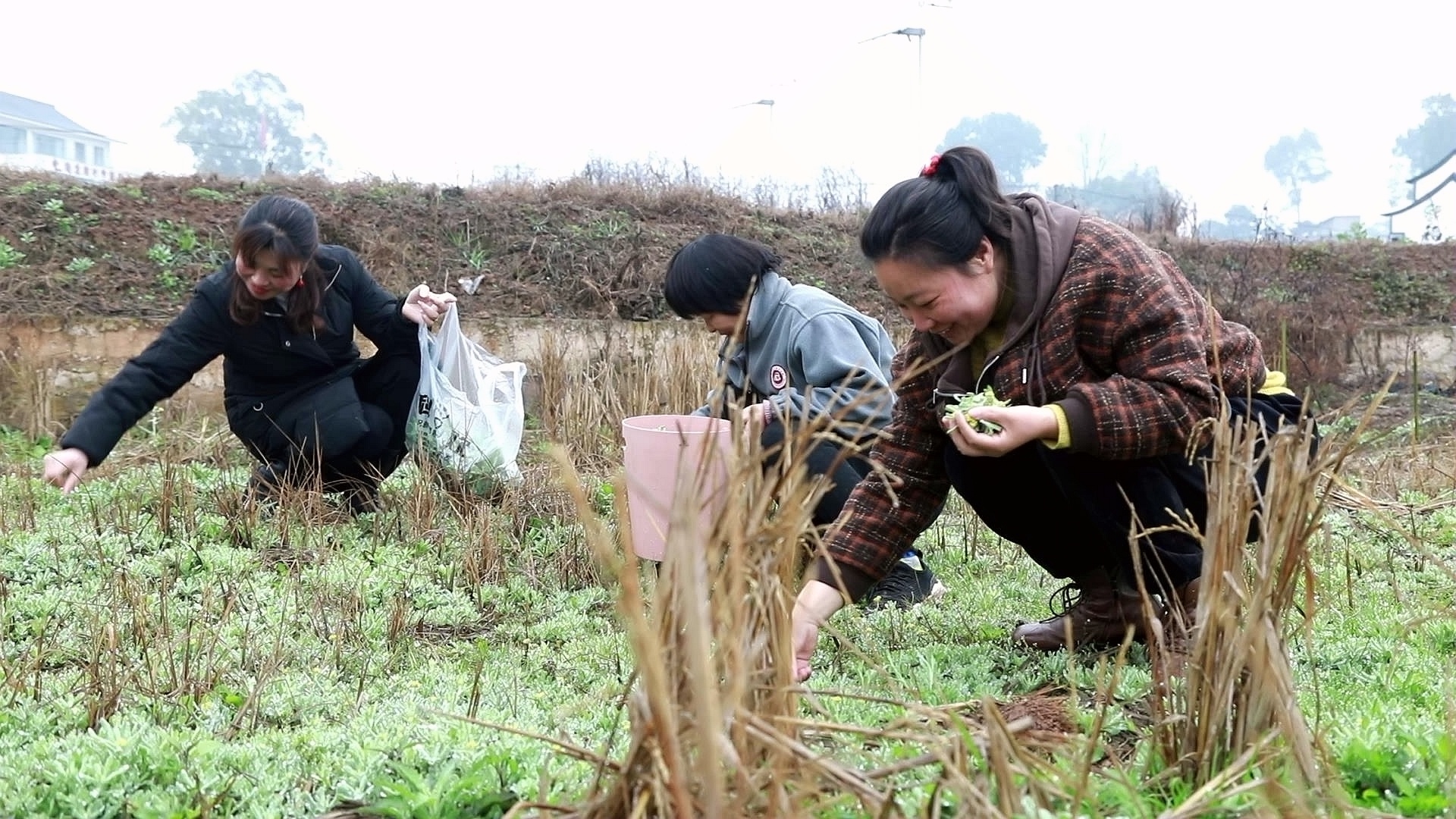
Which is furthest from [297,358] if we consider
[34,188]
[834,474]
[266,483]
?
[34,188]

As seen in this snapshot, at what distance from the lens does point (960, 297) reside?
2.45m

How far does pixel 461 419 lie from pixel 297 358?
0.64 m

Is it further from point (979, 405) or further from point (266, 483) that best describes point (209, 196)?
point (979, 405)

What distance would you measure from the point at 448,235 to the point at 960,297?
832 centimetres

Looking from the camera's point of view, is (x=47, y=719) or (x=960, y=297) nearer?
(x=47, y=719)

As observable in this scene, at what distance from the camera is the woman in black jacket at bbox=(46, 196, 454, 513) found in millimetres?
3996

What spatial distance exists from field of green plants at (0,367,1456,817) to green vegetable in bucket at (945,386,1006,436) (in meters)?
0.53

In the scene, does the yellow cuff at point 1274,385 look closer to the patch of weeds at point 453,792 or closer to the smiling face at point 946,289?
the smiling face at point 946,289

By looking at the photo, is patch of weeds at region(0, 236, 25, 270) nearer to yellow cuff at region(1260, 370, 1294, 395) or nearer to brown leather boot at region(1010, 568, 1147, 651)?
brown leather boot at region(1010, 568, 1147, 651)

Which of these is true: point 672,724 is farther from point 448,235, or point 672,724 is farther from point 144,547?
point 448,235

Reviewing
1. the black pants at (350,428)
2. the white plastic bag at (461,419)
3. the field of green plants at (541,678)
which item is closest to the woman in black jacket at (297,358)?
the black pants at (350,428)

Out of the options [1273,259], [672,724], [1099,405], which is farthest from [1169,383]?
[1273,259]

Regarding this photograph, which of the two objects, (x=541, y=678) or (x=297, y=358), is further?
(x=297, y=358)

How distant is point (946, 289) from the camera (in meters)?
2.43
